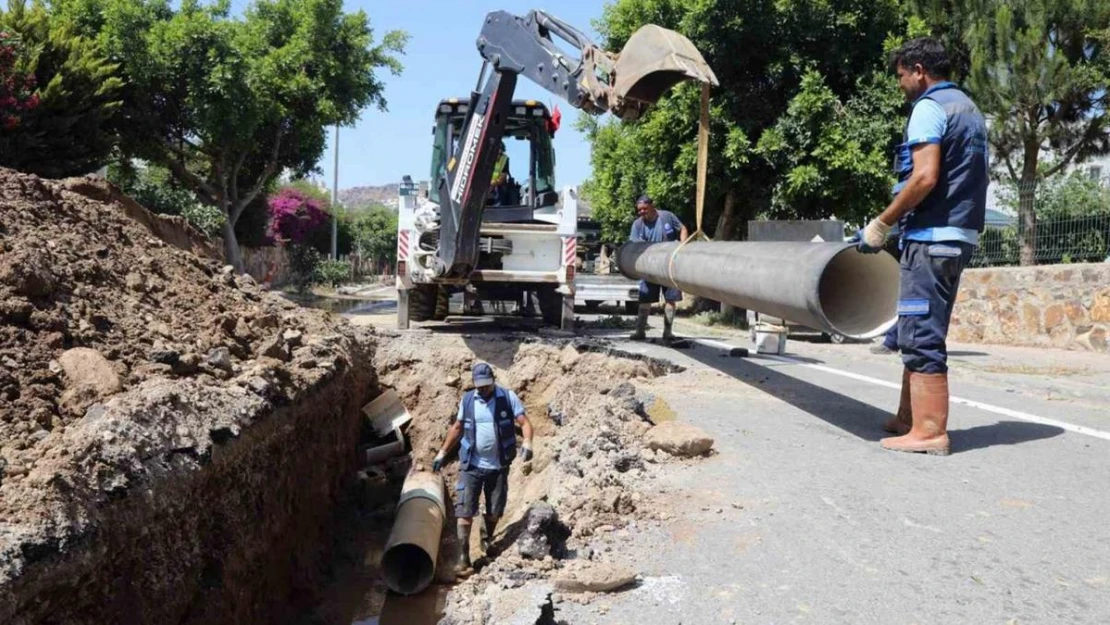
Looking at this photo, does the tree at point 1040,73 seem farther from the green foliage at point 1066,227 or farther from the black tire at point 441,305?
the black tire at point 441,305

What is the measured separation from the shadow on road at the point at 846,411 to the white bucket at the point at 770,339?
1.08 meters

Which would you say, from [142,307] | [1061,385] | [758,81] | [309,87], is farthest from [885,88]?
[142,307]

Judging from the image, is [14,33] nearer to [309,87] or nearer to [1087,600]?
[309,87]

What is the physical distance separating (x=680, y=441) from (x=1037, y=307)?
30.4 ft

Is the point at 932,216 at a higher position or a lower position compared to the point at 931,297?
higher

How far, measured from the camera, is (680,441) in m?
4.96

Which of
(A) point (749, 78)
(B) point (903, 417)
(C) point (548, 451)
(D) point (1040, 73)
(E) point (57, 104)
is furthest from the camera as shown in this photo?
(A) point (749, 78)

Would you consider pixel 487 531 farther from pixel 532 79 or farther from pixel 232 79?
pixel 232 79

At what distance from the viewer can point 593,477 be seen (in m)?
4.73

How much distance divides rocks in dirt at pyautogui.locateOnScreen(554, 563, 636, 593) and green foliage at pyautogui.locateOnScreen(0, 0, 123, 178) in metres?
12.5

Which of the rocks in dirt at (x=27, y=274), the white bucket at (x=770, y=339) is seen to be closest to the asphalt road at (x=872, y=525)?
the white bucket at (x=770, y=339)

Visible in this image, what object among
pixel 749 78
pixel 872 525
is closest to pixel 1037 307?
pixel 749 78

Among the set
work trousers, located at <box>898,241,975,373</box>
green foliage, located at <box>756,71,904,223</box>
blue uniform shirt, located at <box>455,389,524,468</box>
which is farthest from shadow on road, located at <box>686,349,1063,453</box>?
green foliage, located at <box>756,71,904,223</box>

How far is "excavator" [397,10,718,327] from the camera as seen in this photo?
21.3 ft
